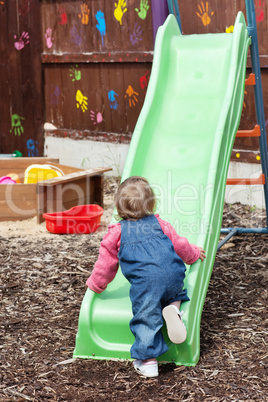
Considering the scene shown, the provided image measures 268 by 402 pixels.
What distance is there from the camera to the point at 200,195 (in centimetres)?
418

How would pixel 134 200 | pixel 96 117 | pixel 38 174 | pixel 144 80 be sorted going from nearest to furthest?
pixel 134 200, pixel 38 174, pixel 144 80, pixel 96 117

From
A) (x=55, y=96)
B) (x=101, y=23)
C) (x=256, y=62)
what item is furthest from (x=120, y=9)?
(x=256, y=62)

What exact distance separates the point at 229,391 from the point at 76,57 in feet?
19.5

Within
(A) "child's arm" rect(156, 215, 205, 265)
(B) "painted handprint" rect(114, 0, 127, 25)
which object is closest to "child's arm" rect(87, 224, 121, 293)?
(A) "child's arm" rect(156, 215, 205, 265)

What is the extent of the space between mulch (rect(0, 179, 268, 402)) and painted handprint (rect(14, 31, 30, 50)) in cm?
403

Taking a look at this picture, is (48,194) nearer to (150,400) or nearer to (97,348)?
(97,348)

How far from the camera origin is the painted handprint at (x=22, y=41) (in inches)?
342

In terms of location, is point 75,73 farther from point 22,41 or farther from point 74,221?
point 74,221

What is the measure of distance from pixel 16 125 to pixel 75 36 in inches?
67.4

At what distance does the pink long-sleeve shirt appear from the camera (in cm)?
338

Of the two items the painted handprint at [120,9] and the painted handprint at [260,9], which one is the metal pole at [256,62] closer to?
the painted handprint at [260,9]

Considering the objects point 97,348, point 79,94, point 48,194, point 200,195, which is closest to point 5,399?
point 97,348

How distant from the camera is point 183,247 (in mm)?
3482

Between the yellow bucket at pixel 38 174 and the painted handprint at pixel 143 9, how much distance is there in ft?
7.23
